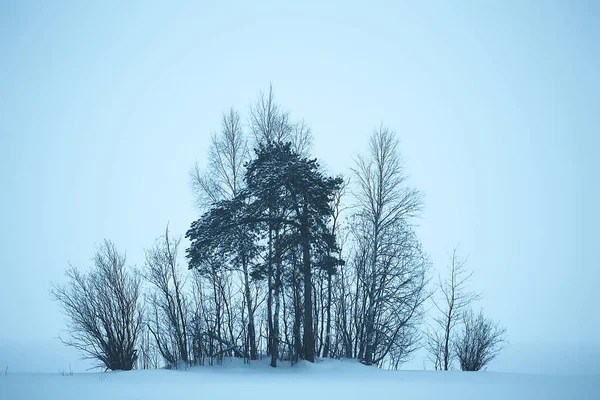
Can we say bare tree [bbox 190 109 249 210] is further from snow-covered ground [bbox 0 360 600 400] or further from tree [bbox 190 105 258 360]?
snow-covered ground [bbox 0 360 600 400]

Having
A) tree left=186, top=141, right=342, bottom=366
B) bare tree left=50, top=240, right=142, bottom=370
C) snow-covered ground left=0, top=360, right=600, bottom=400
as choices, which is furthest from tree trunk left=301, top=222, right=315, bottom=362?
bare tree left=50, top=240, right=142, bottom=370

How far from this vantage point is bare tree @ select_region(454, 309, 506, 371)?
19.0 metres

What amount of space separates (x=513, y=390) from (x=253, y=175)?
445 inches

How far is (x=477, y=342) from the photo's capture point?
19266mm

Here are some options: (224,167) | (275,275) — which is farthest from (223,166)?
(275,275)

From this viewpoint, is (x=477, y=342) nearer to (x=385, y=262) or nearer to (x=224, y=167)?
(x=385, y=262)

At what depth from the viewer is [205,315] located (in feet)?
59.4

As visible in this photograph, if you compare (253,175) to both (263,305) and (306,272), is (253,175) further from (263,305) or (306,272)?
(263,305)

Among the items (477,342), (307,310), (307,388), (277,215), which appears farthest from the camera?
(477,342)

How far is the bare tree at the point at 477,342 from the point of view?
19.0 m

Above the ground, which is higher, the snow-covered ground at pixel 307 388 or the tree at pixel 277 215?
the tree at pixel 277 215

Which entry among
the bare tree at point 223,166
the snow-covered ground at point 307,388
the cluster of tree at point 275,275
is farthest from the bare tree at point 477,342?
the bare tree at point 223,166

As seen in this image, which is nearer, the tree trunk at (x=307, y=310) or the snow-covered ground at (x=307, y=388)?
the snow-covered ground at (x=307, y=388)

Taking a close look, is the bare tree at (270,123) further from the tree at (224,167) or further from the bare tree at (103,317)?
the bare tree at (103,317)
